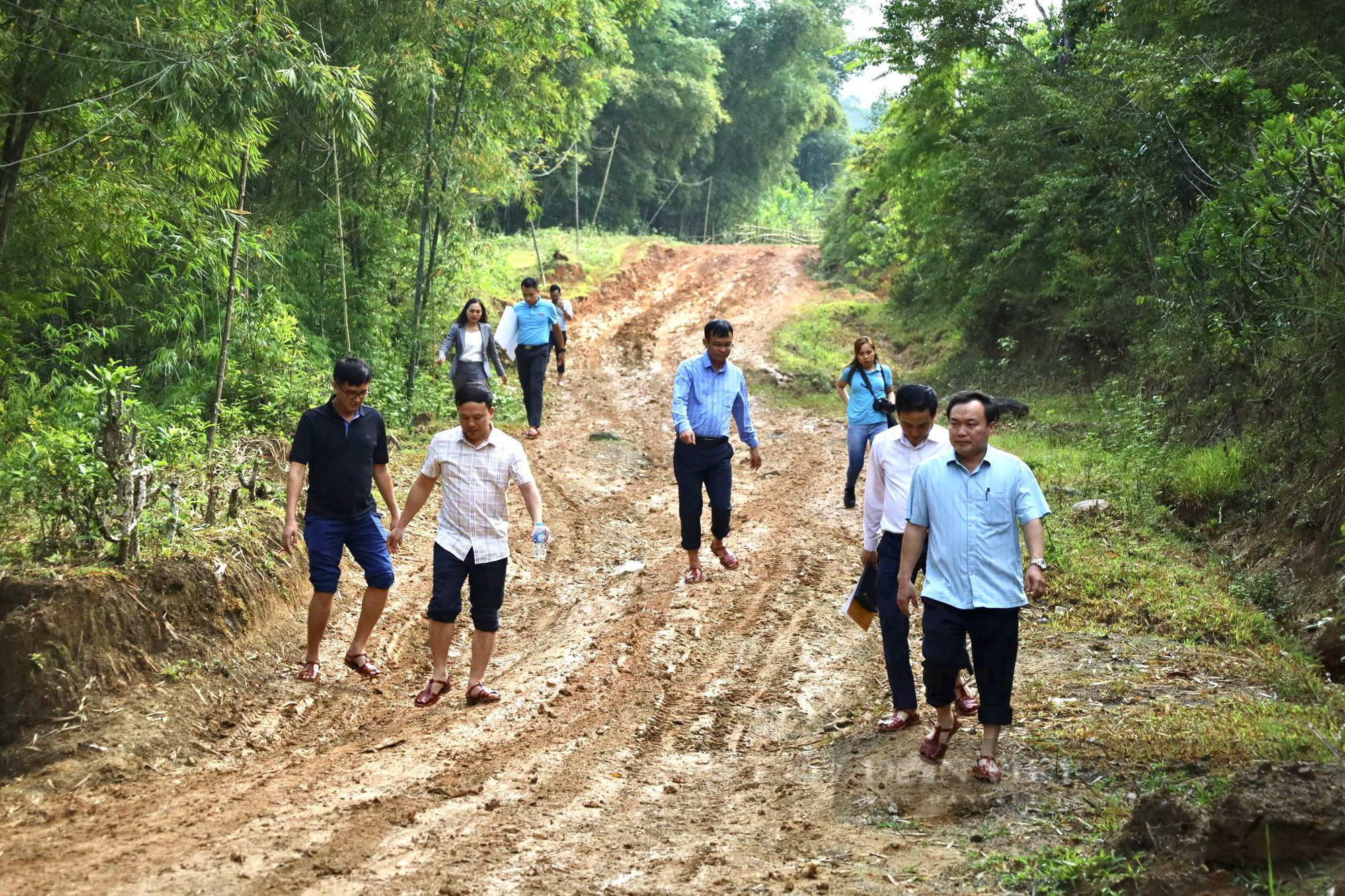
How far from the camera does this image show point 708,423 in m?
7.93

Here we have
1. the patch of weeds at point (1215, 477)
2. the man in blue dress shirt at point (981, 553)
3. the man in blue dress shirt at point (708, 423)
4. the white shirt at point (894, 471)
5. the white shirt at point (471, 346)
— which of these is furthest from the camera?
the white shirt at point (471, 346)

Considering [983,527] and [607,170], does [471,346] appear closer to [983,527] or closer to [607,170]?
[983,527]

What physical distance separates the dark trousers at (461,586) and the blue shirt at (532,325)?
22.8 feet

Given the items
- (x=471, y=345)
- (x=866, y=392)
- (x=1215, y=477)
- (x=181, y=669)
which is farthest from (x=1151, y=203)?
(x=181, y=669)

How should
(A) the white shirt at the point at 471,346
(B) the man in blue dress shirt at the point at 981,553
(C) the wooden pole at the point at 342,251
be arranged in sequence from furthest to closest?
(C) the wooden pole at the point at 342,251, (A) the white shirt at the point at 471,346, (B) the man in blue dress shirt at the point at 981,553

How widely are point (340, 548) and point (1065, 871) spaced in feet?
14.0

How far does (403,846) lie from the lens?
4.25 meters

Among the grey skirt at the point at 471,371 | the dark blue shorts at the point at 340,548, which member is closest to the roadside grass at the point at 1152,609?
the dark blue shorts at the point at 340,548

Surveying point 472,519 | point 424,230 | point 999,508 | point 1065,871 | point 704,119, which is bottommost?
point 1065,871

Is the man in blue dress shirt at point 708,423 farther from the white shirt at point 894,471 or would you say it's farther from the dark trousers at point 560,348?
the dark trousers at point 560,348

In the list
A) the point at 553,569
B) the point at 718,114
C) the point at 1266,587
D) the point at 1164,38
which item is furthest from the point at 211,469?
the point at 718,114

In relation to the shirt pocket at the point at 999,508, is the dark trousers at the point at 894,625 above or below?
below

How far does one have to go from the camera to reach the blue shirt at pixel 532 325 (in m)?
12.7

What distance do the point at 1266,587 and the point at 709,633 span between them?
160 inches
